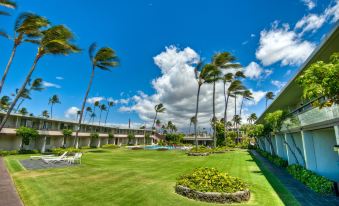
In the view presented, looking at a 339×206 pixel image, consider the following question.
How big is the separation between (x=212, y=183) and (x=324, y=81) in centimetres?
564

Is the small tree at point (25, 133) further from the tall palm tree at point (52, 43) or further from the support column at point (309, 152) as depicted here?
the support column at point (309, 152)

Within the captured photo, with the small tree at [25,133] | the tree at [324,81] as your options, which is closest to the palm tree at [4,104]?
the small tree at [25,133]

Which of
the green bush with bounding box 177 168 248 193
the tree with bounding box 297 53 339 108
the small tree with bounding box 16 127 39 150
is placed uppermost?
the tree with bounding box 297 53 339 108

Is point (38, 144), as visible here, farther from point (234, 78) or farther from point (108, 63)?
point (234, 78)

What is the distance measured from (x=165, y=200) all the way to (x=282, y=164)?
47.1 feet

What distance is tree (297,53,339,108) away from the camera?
4.87 metres

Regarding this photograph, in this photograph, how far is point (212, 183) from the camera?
8.59 meters

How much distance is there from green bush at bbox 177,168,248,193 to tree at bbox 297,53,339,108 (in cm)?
477

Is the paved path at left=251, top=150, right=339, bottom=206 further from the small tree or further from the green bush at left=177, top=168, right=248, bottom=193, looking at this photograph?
the small tree

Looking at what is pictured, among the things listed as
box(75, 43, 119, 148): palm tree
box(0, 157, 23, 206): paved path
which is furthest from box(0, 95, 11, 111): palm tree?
box(0, 157, 23, 206): paved path

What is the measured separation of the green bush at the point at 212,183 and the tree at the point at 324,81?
15.6 ft

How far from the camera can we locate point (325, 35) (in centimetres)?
808

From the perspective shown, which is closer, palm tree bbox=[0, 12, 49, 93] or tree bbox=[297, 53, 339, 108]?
tree bbox=[297, 53, 339, 108]

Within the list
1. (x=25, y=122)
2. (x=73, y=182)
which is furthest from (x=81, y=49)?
(x=25, y=122)
